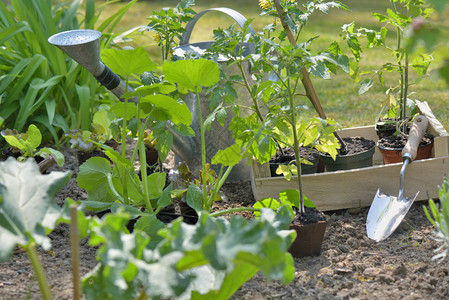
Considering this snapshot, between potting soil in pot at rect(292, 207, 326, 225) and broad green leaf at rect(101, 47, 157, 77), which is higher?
broad green leaf at rect(101, 47, 157, 77)

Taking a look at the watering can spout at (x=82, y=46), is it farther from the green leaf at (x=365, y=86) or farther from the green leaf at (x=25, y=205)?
the green leaf at (x=365, y=86)

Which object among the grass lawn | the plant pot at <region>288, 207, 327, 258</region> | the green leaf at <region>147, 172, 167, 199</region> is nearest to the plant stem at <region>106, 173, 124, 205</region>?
the green leaf at <region>147, 172, 167, 199</region>

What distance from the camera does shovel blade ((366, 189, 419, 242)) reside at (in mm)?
1892

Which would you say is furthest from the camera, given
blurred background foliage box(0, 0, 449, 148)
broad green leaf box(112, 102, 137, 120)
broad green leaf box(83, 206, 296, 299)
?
blurred background foliage box(0, 0, 449, 148)

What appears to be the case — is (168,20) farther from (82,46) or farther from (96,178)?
(96,178)

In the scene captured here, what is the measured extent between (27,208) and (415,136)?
1.45 meters

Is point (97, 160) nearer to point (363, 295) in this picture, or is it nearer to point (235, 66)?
point (235, 66)

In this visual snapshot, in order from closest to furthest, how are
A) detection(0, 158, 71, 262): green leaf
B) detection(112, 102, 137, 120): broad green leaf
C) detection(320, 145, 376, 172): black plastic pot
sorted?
1. detection(0, 158, 71, 262): green leaf
2. detection(112, 102, 137, 120): broad green leaf
3. detection(320, 145, 376, 172): black plastic pot

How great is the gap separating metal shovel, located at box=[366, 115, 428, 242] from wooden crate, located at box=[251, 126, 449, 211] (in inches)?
2.1

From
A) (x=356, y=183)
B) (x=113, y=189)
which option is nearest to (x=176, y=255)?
(x=113, y=189)

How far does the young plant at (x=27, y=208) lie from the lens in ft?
3.61

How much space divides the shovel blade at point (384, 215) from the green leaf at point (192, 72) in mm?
728

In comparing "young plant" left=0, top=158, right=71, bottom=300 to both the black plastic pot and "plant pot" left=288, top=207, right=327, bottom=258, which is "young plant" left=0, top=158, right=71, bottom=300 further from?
the black plastic pot

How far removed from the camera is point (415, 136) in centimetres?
210
